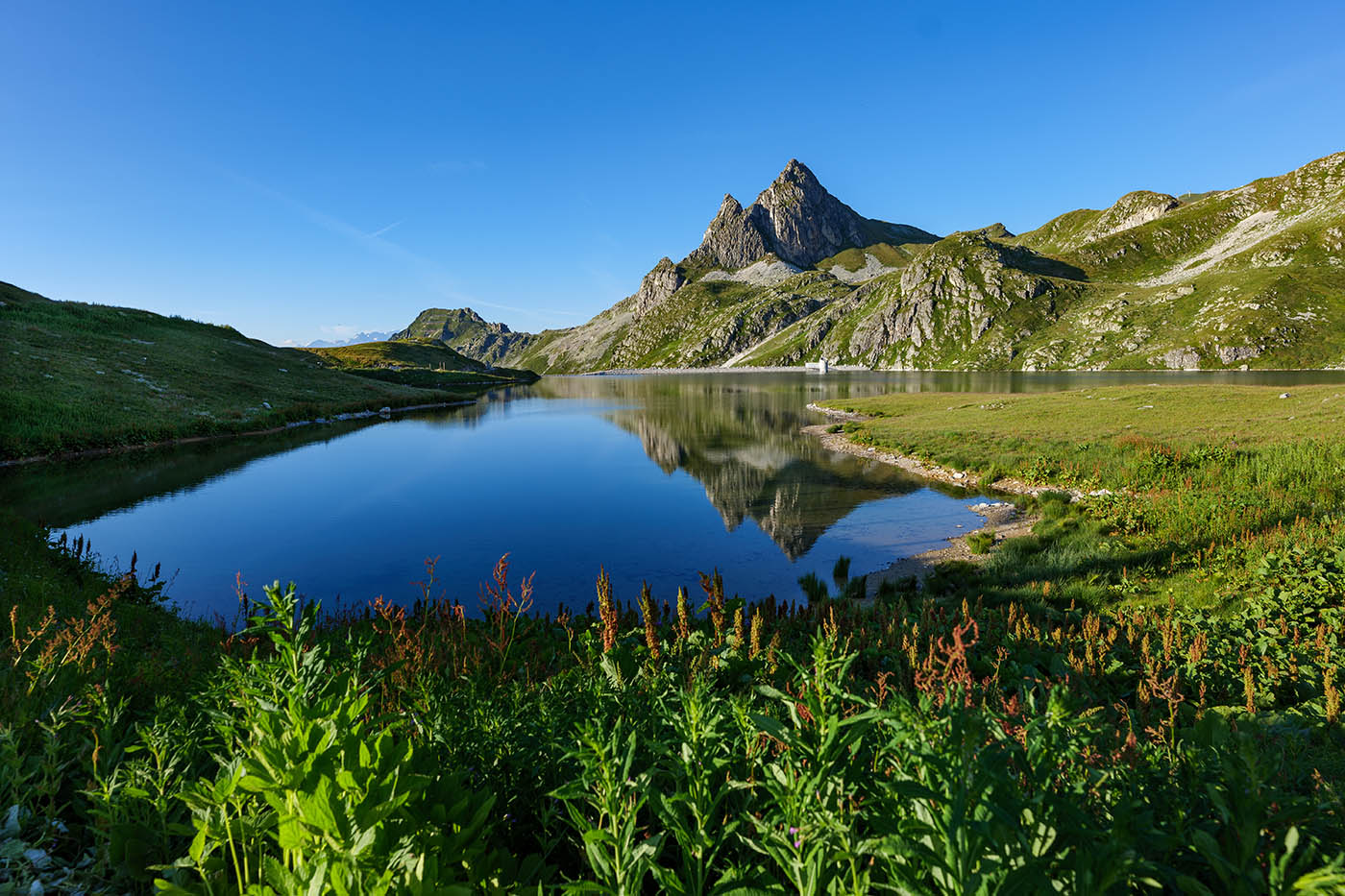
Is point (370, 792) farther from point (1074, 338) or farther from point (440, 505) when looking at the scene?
point (1074, 338)

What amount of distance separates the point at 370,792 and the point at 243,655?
25.6 feet

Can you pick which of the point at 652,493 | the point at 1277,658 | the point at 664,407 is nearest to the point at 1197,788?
the point at 1277,658

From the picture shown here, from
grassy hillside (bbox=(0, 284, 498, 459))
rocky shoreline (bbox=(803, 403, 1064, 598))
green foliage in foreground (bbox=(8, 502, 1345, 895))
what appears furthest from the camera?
grassy hillside (bbox=(0, 284, 498, 459))

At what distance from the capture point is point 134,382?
1976 inches

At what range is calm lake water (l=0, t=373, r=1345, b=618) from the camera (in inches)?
736

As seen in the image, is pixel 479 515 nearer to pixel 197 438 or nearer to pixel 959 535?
pixel 959 535

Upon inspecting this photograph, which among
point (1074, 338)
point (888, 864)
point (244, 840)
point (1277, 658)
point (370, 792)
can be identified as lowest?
point (1277, 658)

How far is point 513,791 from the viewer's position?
3766 millimetres

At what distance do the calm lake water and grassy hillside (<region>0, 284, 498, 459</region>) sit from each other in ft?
12.0

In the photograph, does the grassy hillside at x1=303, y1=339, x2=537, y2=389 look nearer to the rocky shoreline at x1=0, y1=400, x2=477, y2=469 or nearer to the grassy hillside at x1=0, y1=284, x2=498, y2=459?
the grassy hillside at x1=0, y1=284, x2=498, y2=459

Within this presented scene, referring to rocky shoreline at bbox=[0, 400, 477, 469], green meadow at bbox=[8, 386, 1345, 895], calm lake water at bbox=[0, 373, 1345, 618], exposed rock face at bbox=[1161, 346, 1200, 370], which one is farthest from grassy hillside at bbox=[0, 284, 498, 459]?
exposed rock face at bbox=[1161, 346, 1200, 370]

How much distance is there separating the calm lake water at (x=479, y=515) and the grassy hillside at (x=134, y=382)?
3659 mm

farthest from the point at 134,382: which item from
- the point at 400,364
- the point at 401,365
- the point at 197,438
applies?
the point at 400,364

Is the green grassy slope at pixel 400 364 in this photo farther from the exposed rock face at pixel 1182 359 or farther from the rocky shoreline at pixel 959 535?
the exposed rock face at pixel 1182 359
